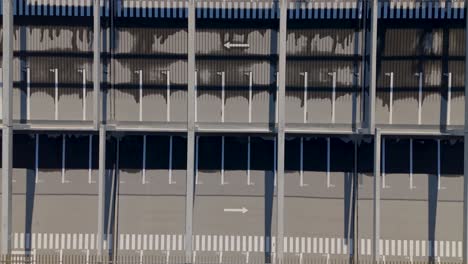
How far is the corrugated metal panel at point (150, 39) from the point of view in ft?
41.4

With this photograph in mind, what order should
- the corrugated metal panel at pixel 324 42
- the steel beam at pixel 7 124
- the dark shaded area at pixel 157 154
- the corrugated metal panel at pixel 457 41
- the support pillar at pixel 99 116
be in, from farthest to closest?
the dark shaded area at pixel 157 154, the corrugated metal panel at pixel 324 42, the corrugated metal panel at pixel 457 41, the support pillar at pixel 99 116, the steel beam at pixel 7 124

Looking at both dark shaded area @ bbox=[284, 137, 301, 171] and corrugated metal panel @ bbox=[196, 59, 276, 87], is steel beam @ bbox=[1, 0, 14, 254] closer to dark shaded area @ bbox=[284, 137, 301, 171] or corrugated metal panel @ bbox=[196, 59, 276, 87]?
corrugated metal panel @ bbox=[196, 59, 276, 87]

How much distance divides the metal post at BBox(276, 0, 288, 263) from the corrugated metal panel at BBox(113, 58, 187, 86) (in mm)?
2296

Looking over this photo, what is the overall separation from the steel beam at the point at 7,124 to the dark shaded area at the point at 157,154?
2.86 meters

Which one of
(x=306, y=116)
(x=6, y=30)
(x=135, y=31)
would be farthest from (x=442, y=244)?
(x=6, y=30)

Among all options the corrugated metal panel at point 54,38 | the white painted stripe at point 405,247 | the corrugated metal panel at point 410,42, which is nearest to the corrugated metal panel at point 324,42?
the corrugated metal panel at point 410,42

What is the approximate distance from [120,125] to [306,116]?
4.07 m

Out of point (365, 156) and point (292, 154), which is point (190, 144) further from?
point (365, 156)

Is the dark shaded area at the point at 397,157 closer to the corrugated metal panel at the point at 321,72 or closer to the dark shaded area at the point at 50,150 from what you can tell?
the corrugated metal panel at the point at 321,72

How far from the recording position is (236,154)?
12688 mm

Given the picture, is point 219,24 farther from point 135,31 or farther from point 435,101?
point 435,101

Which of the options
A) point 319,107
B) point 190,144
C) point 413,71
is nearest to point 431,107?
point 413,71

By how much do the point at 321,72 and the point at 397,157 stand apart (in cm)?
251

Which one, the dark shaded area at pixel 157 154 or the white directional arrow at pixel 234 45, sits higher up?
the white directional arrow at pixel 234 45
